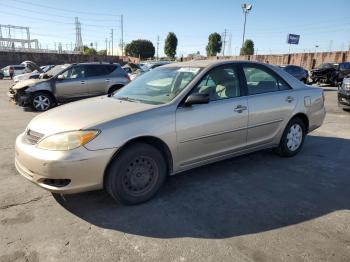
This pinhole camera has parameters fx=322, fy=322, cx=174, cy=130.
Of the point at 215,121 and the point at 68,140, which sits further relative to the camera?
the point at 215,121

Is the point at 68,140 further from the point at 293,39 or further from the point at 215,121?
the point at 293,39

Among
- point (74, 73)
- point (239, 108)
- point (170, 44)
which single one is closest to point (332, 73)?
point (74, 73)

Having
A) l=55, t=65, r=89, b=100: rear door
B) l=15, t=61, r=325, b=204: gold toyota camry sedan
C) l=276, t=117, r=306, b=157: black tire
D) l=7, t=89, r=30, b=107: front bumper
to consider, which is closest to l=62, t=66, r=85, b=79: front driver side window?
l=55, t=65, r=89, b=100: rear door

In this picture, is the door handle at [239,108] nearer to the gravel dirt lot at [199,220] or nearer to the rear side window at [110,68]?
the gravel dirt lot at [199,220]

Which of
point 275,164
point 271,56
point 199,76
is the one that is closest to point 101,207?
point 199,76

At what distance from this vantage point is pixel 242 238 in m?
3.02

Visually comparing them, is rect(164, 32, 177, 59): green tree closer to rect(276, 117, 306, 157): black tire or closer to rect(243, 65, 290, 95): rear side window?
rect(276, 117, 306, 157): black tire

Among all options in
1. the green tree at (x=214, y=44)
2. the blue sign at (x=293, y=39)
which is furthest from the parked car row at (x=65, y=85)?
the green tree at (x=214, y=44)

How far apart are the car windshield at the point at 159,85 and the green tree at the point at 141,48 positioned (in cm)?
8847

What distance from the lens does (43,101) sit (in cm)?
1105

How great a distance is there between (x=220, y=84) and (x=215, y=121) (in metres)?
0.58

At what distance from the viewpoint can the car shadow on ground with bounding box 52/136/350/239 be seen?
3.25 m

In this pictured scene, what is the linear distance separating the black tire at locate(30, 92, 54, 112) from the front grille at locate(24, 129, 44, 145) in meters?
7.82

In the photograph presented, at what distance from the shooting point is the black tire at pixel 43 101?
10.9 meters
